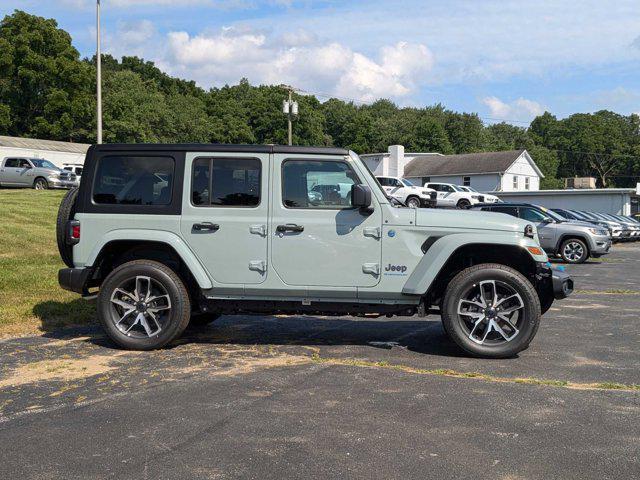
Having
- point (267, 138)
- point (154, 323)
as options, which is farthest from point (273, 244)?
point (267, 138)

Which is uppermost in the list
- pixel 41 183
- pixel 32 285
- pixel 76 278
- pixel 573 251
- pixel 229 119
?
pixel 229 119

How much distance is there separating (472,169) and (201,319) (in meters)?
63.2

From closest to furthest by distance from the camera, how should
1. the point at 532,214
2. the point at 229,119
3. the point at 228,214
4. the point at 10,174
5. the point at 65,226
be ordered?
the point at 228,214 < the point at 65,226 < the point at 532,214 < the point at 10,174 < the point at 229,119

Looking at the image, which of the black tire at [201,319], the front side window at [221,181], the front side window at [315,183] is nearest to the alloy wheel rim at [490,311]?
the front side window at [315,183]

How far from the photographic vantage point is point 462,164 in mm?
70188

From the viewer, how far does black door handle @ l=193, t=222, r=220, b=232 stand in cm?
699

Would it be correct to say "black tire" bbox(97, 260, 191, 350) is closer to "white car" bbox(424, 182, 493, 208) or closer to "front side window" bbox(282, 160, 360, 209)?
"front side window" bbox(282, 160, 360, 209)

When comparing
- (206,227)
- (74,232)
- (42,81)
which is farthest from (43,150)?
(206,227)

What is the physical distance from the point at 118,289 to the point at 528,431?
14.2 ft

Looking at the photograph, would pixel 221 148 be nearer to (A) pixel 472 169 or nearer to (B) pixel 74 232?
(B) pixel 74 232

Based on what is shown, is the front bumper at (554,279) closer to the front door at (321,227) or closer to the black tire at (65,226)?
the front door at (321,227)

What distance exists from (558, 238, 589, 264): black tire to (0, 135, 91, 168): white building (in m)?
34.8

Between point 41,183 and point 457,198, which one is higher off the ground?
point 41,183

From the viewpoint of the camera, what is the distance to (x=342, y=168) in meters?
7.01
